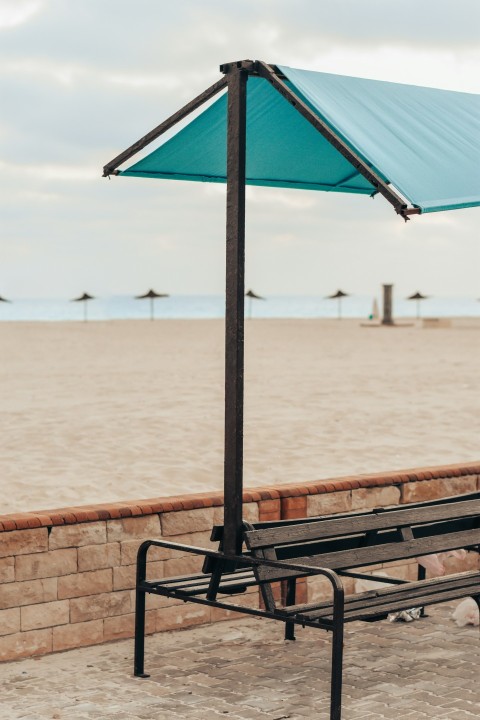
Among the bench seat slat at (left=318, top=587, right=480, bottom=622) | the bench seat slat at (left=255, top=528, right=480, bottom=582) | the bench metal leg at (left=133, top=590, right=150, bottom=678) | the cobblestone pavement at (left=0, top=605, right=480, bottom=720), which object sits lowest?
the cobblestone pavement at (left=0, top=605, right=480, bottom=720)

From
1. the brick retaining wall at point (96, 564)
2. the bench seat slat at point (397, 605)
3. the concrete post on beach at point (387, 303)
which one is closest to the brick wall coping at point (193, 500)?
the brick retaining wall at point (96, 564)

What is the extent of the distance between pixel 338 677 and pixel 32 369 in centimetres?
2511

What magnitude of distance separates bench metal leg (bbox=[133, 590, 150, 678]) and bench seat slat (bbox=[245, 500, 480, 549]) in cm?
69

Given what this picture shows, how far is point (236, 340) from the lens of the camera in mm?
5477

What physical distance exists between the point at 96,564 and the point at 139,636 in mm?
516

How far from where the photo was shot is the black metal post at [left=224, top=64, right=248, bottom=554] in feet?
18.0

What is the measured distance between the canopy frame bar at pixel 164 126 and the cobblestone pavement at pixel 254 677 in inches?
95.4

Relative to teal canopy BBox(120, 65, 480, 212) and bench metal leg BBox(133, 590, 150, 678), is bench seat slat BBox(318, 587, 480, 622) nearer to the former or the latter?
bench metal leg BBox(133, 590, 150, 678)

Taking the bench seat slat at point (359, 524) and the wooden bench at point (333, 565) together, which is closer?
the wooden bench at point (333, 565)

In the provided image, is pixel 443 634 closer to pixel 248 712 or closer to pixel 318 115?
pixel 248 712

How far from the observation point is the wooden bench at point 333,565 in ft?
16.5

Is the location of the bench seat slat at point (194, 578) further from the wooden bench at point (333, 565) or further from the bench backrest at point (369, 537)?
the bench backrest at point (369, 537)

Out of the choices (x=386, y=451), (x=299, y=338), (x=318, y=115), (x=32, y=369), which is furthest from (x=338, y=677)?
(x=299, y=338)

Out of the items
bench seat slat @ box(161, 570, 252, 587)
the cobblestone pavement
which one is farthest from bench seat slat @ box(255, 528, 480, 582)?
the cobblestone pavement
